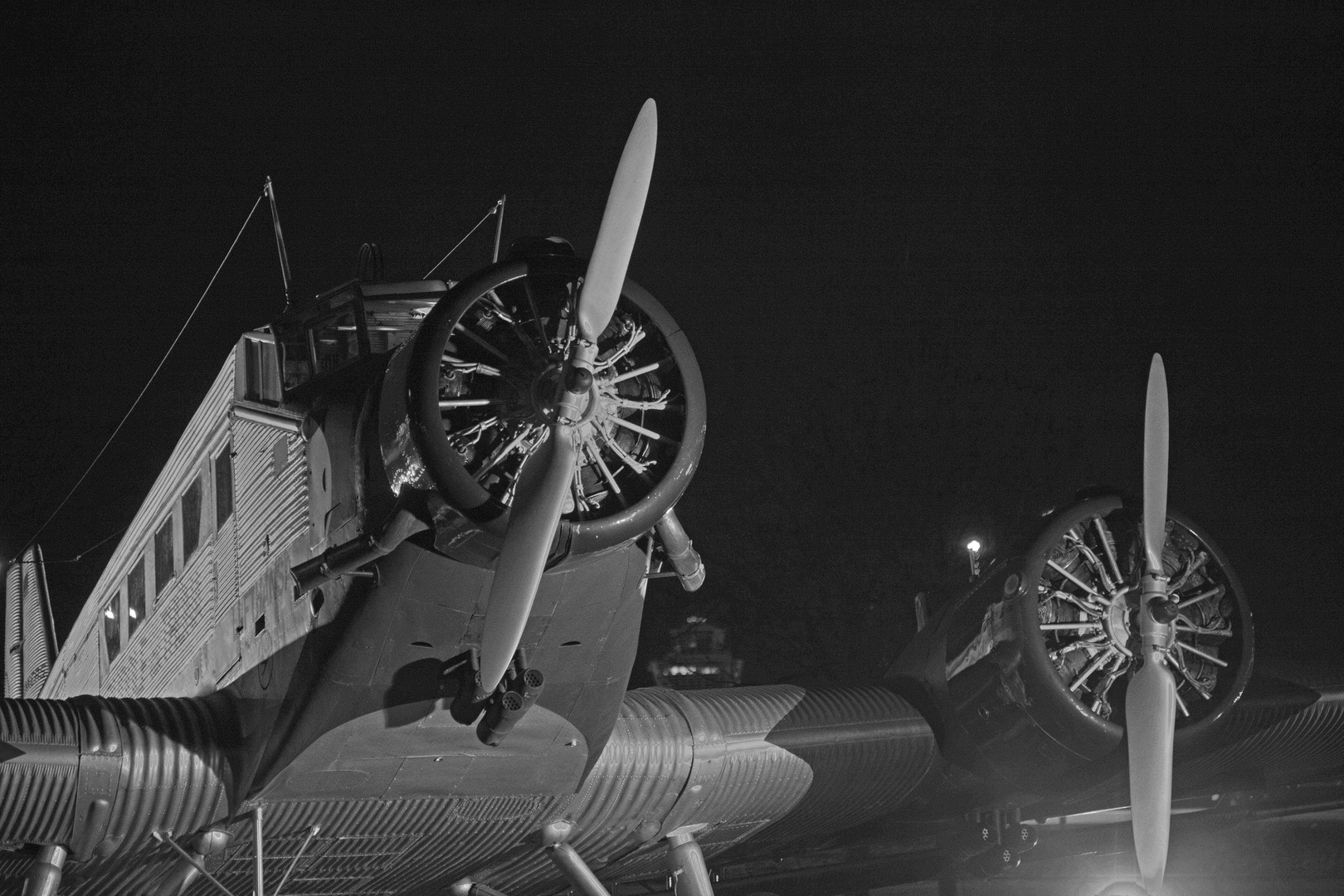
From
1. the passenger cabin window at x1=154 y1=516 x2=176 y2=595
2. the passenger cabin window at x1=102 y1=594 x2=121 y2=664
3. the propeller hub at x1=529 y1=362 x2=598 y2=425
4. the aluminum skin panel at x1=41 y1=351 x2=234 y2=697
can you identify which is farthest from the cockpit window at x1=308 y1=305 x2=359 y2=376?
the passenger cabin window at x1=102 y1=594 x2=121 y2=664

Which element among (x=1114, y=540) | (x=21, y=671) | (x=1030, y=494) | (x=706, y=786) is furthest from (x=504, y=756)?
(x=1030, y=494)

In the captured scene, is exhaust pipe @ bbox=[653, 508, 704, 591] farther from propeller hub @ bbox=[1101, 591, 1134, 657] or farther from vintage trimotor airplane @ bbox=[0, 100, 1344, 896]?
propeller hub @ bbox=[1101, 591, 1134, 657]

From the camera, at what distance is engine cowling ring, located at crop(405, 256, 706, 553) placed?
7.57 meters

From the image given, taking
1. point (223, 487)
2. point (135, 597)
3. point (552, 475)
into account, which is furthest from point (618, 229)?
point (135, 597)

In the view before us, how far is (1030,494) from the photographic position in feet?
110

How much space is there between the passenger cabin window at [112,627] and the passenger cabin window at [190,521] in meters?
2.60

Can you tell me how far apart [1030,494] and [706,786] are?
78.7 feet

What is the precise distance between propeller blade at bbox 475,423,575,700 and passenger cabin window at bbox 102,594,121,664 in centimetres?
722

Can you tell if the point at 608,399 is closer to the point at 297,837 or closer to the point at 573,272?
the point at 573,272

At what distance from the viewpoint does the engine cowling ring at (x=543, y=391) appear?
7574 millimetres

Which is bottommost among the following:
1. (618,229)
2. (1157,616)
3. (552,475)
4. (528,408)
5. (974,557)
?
(552,475)

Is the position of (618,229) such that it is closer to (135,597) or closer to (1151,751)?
(1151,751)

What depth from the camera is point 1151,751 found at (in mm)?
10453

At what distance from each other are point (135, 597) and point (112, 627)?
1197 millimetres
